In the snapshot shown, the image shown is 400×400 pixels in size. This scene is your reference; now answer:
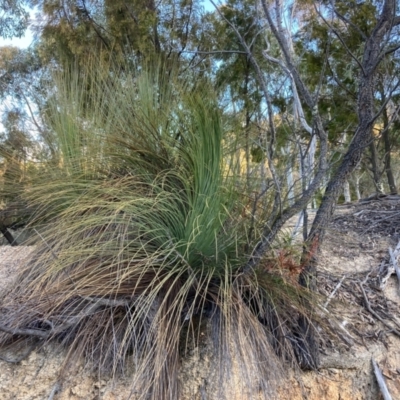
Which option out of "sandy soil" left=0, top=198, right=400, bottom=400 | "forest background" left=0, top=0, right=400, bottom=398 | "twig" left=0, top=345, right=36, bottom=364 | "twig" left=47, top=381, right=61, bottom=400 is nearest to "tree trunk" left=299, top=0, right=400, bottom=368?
"forest background" left=0, top=0, right=400, bottom=398

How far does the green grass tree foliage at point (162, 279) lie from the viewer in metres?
1.47

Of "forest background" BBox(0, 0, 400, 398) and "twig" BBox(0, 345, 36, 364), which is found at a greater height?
"forest background" BBox(0, 0, 400, 398)

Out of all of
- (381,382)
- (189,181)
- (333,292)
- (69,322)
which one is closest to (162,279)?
(69,322)

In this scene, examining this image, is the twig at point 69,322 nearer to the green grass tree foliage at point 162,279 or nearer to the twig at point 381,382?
the green grass tree foliage at point 162,279

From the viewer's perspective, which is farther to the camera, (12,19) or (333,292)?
(12,19)

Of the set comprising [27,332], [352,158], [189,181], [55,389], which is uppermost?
[352,158]

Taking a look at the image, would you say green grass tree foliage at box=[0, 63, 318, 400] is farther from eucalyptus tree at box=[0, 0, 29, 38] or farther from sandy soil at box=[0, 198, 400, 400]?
eucalyptus tree at box=[0, 0, 29, 38]

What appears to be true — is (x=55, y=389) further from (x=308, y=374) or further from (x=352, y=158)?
(x=352, y=158)

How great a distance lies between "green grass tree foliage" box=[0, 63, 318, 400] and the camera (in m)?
1.47

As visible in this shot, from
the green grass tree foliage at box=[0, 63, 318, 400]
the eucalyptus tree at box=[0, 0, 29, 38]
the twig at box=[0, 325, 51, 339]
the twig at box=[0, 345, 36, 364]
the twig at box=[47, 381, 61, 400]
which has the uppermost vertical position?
the eucalyptus tree at box=[0, 0, 29, 38]

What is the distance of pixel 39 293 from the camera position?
1652 mm

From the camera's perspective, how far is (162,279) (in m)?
1.63

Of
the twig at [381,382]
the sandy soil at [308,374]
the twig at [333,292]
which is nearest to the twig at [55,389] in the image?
the sandy soil at [308,374]

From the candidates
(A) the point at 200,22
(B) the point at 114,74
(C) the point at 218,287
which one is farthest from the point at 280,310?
(A) the point at 200,22
